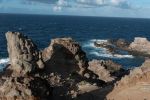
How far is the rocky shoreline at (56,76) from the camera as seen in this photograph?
84.8 feet

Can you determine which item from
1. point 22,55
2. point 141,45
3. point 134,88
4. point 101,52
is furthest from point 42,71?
point 141,45

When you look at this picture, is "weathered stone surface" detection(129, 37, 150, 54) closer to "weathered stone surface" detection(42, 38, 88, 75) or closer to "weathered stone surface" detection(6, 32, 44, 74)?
"weathered stone surface" detection(42, 38, 88, 75)

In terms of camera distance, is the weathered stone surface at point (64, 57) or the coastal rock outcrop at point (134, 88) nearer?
the coastal rock outcrop at point (134, 88)

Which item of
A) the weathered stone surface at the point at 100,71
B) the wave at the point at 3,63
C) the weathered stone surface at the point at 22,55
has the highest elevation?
the weathered stone surface at the point at 22,55

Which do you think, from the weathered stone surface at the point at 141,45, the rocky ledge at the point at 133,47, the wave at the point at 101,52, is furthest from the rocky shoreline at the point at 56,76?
the weathered stone surface at the point at 141,45

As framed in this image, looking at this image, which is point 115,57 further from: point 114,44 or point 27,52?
point 27,52

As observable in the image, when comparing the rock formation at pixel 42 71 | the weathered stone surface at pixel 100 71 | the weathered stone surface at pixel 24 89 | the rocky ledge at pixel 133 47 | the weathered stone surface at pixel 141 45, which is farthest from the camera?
the weathered stone surface at pixel 141 45

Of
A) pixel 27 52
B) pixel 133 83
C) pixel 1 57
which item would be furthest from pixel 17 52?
pixel 1 57

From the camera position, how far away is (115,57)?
11288 cm

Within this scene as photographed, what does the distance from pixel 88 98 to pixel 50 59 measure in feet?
48.8

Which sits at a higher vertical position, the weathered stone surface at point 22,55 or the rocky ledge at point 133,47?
the weathered stone surface at point 22,55

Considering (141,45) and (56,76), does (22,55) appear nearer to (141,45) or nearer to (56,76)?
(56,76)

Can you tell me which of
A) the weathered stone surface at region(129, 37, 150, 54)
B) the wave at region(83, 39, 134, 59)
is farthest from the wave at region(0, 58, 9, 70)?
the weathered stone surface at region(129, 37, 150, 54)

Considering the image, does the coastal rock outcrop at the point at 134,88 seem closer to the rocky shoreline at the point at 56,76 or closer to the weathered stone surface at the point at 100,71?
the rocky shoreline at the point at 56,76
